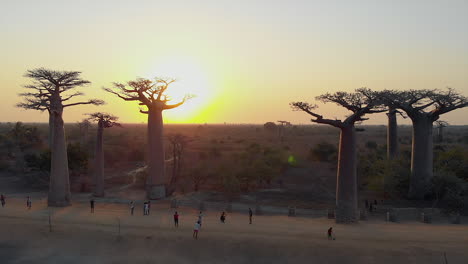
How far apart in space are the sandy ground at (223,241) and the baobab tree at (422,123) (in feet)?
14.9

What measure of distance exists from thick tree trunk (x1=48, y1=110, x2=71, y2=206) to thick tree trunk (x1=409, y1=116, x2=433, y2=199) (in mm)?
16514

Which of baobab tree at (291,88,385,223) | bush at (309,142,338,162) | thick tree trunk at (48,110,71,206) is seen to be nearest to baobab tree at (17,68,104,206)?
thick tree trunk at (48,110,71,206)

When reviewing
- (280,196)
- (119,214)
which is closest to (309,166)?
(280,196)

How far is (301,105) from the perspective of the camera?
544 inches

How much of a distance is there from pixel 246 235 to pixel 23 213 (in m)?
9.45

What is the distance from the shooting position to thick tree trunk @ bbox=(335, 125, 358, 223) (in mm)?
13266

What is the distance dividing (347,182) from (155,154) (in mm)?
9436

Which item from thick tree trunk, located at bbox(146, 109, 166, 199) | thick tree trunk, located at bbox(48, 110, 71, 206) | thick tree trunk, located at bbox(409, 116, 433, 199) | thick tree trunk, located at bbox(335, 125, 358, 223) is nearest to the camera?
thick tree trunk, located at bbox(335, 125, 358, 223)

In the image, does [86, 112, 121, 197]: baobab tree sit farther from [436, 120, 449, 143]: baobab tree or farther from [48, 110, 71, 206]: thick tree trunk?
[436, 120, 449, 143]: baobab tree

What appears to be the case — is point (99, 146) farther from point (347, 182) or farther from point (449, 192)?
point (449, 192)

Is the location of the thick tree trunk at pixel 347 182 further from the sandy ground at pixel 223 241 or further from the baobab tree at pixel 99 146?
the baobab tree at pixel 99 146

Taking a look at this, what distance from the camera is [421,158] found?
17.5 meters

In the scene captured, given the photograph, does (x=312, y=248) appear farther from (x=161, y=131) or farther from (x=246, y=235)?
(x=161, y=131)

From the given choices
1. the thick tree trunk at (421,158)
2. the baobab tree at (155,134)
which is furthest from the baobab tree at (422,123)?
the baobab tree at (155,134)
